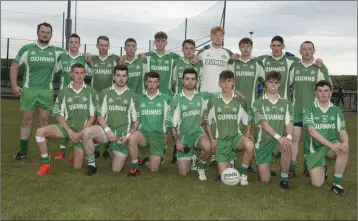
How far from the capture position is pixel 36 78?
6965 mm

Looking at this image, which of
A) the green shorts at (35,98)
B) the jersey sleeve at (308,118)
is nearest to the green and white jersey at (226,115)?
the jersey sleeve at (308,118)

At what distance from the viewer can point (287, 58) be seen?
268 inches

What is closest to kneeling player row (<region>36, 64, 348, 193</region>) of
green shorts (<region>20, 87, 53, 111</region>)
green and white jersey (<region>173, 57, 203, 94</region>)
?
green and white jersey (<region>173, 57, 203, 94</region>)

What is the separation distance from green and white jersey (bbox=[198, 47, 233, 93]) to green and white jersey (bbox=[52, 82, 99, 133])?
1901mm

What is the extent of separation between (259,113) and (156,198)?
2110mm

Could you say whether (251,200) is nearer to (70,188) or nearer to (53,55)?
(70,188)

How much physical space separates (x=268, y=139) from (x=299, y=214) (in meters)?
1.77

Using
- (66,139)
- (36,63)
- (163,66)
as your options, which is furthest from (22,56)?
(163,66)

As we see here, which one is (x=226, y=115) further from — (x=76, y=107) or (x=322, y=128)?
(x=76, y=107)

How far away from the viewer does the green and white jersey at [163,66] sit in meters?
7.23

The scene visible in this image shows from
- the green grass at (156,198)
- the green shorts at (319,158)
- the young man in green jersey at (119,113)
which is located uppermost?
the young man in green jersey at (119,113)

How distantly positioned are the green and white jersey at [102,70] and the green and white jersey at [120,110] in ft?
3.59

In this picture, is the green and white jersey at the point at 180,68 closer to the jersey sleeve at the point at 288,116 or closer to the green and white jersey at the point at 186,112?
the green and white jersey at the point at 186,112

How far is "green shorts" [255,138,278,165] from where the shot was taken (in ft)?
19.1
